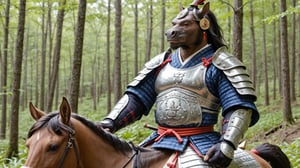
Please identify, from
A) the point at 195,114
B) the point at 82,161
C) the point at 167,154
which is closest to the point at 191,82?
the point at 195,114

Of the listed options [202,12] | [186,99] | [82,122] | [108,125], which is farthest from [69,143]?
[202,12]

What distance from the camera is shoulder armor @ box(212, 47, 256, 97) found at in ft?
8.78

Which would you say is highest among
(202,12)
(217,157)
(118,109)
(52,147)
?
(202,12)

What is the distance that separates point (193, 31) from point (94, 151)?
1245 millimetres

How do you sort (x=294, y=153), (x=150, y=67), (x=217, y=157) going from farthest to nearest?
(x=294, y=153)
(x=150, y=67)
(x=217, y=157)

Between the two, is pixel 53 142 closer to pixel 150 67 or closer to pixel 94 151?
pixel 94 151

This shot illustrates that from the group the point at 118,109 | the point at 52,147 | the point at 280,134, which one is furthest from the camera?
the point at 280,134

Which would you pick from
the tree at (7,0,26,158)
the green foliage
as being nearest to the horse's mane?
the green foliage

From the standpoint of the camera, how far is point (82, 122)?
2.59 metres

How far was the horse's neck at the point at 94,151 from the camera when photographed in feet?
8.12

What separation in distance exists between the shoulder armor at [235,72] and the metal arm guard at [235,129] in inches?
6.1

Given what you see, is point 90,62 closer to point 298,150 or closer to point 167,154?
point 298,150

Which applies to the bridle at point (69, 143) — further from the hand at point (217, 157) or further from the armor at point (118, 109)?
the hand at point (217, 157)

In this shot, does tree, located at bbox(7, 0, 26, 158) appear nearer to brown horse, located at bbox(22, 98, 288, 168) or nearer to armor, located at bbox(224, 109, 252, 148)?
brown horse, located at bbox(22, 98, 288, 168)
